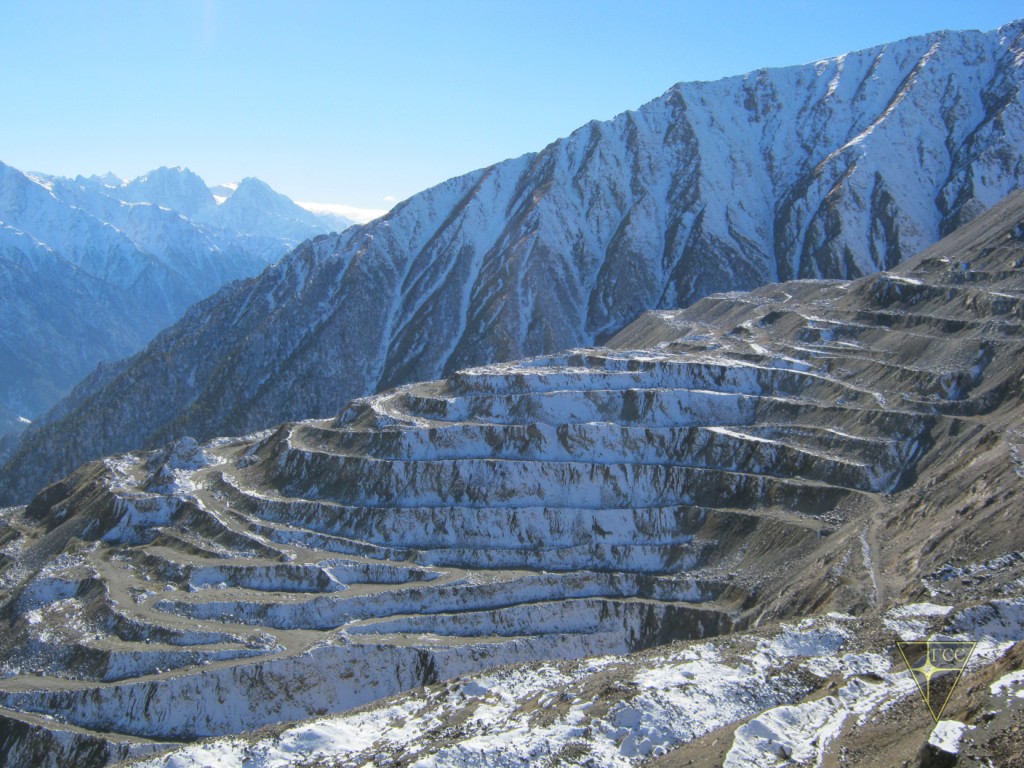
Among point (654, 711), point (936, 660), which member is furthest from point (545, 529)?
point (936, 660)

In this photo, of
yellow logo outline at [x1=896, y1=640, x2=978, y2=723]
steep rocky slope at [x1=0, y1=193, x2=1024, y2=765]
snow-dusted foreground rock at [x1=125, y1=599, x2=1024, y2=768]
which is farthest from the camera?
steep rocky slope at [x1=0, y1=193, x2=1024, y2=765]

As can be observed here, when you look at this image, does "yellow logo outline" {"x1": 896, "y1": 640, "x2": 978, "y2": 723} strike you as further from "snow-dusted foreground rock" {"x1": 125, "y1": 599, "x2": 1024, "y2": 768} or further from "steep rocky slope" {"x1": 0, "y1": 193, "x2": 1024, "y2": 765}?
"steep rocky slope" {"x1": 0, "y1": 193, "x2": 1024, "y2": 765}

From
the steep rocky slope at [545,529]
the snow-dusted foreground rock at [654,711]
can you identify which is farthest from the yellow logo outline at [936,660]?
the steep rocky slope at [545,529]

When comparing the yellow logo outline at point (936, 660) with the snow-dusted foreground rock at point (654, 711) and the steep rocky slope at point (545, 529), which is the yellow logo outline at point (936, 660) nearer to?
the snow-dusted foreground rock at point (654, 711)

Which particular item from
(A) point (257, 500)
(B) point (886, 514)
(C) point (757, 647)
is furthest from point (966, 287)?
(A) point (257, 500)

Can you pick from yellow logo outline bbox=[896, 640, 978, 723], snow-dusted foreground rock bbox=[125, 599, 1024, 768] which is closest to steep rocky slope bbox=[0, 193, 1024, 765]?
snow-dusted foreground rock bbox=[125, 599, 1024, 768]

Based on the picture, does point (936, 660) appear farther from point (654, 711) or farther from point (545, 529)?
point (545, 529)

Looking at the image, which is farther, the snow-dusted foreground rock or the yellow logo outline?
the snow-dusted foreground rock

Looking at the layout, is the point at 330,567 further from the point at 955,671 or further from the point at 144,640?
the point at 955,671
